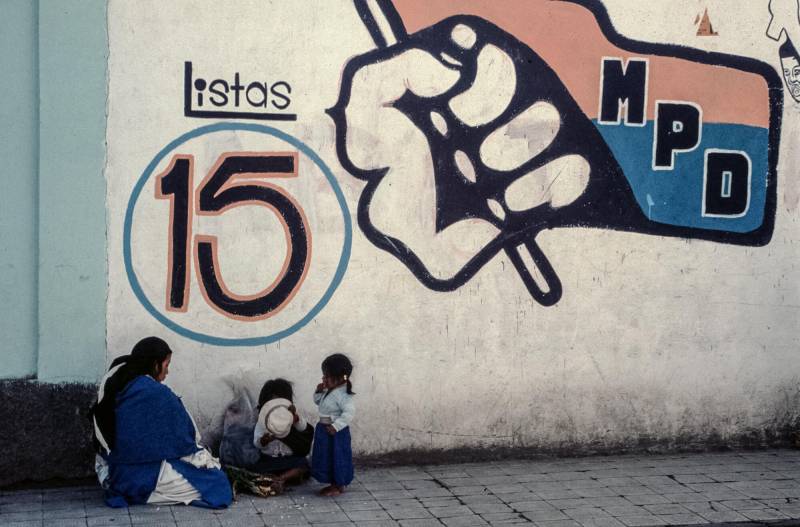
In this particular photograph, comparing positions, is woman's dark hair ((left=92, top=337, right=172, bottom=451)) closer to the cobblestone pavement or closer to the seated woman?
the seated woman

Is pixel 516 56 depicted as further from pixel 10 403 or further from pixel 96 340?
pixel 10 403

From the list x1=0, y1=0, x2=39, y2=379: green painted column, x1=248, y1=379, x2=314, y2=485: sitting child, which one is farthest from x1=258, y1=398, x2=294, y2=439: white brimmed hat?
x1=0, y1=0, x2=39, y2=379: green painted column

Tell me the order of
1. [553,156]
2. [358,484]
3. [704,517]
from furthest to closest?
[553,156]
[358,484]
[704,517]

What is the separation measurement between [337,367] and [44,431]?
170 centimetres

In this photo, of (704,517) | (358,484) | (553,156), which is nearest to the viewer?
(704,517)

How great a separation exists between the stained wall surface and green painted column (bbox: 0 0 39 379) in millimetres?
429

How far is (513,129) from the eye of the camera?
7.05 metres

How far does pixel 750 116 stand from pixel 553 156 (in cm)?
140

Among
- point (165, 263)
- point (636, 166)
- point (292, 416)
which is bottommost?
point (292, 416)

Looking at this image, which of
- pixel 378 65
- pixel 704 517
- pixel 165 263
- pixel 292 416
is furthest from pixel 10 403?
pixel 704 517

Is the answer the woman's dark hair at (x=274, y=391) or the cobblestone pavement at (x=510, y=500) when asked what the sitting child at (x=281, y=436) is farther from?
the cobblestone pavement at (x=510, y=500)

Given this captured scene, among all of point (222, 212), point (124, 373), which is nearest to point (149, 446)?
point (124, 373)

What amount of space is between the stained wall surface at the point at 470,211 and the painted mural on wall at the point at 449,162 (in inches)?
0.5

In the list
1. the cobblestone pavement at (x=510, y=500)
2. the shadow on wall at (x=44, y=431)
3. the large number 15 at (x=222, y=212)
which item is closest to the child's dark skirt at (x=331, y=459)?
the cobblestone pavement at (x=510, y=500)
